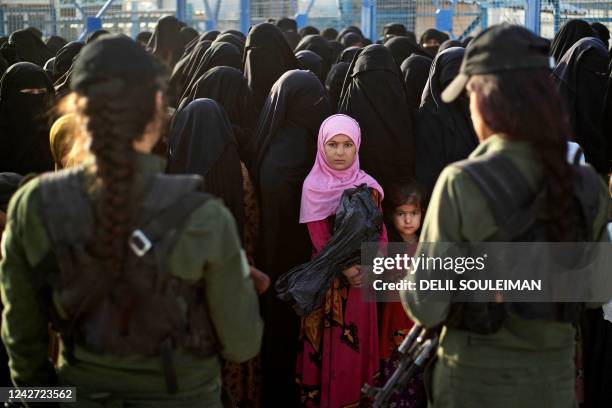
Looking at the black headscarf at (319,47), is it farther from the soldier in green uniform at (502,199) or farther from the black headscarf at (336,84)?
the soldier in green uniform at (502,199)

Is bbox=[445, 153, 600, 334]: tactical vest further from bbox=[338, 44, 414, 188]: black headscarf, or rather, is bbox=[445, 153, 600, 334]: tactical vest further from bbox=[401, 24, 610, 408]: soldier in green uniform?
bbox=[338, 44, 414, 188]: black headscarf

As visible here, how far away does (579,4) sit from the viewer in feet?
28.7

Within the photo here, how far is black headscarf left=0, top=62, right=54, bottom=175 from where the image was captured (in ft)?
16.1

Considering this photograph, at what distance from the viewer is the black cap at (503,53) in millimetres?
2174

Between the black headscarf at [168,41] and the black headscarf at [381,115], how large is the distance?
4.01 m

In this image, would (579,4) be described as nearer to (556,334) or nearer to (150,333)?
(556,334)

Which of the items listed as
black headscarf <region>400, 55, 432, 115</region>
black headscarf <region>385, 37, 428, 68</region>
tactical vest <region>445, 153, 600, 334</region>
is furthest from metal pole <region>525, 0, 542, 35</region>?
tactical vest <region>445, 153, 600, 334</region>

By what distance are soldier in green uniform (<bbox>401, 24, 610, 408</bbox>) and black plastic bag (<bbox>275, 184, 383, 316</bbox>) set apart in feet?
4.69

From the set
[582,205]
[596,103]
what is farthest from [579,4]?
[582,205]

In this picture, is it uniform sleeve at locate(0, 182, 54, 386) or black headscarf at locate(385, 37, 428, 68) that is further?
black headscarf at locate(385, 37, 428, 68)

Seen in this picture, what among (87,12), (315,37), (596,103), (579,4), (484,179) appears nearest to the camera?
(484,179)

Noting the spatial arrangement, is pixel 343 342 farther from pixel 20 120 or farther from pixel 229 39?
pixel 229 39

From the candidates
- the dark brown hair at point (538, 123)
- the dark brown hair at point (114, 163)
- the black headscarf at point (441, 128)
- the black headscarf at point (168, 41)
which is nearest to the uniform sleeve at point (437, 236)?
the dark brown hair at point (538, 123)

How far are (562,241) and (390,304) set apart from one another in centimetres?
184
